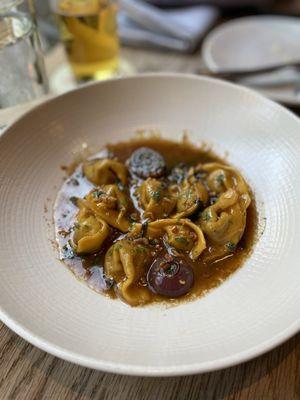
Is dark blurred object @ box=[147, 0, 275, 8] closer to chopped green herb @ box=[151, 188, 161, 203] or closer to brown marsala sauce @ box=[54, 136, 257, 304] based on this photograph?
brown marsala sauce @ box=[54, 136, 257, 304]

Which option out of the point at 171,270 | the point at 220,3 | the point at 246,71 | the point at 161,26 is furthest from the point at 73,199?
the point at 220,3

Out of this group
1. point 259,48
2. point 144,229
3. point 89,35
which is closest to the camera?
point 144,229

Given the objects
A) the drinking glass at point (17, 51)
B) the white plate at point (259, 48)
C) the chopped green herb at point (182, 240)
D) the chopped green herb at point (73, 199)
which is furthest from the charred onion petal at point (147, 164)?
the white plate at point (259, 48)

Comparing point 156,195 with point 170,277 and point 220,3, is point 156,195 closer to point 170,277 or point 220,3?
point 170,277

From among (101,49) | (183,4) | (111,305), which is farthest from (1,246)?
(183,4)

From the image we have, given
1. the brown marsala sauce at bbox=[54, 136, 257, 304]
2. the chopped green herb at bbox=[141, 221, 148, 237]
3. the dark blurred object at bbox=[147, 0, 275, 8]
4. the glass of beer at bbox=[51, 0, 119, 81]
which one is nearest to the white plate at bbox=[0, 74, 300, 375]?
the brown marsala sauce at bbox=[54, 136, 257, 304]

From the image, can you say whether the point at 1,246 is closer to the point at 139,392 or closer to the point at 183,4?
the point at 139,392

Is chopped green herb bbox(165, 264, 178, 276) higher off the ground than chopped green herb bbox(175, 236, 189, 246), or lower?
higher
